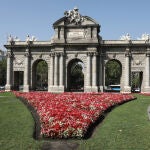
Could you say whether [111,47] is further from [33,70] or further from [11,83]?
[11,83]

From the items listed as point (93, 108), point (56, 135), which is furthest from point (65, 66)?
point (56, 135)

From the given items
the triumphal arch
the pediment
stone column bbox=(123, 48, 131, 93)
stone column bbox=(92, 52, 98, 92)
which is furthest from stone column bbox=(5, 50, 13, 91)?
stone column bbox=(123, 48, 131, 93)

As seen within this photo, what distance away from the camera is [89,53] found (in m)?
62.1

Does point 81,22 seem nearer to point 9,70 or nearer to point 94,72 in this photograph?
point 94,72

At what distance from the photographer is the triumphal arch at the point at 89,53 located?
204 ft

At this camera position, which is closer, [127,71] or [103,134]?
[103,134]

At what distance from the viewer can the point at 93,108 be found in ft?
88.6

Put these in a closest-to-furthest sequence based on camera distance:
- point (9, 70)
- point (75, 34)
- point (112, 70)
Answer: point (75, 34)
point (9, 70)
point (112, 70)

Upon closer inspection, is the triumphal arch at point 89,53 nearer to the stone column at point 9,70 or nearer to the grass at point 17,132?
the stone column at point 9,70

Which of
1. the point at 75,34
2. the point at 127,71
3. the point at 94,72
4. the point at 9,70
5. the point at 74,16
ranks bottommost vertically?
the point at 94,72

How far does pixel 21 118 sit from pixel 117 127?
7433 mm

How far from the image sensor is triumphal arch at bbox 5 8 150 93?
204 ft

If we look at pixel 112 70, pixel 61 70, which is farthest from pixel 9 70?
pixel 112 70

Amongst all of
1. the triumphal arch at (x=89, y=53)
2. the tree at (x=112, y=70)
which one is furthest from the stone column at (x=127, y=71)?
the tree at (x=112, y=70)
